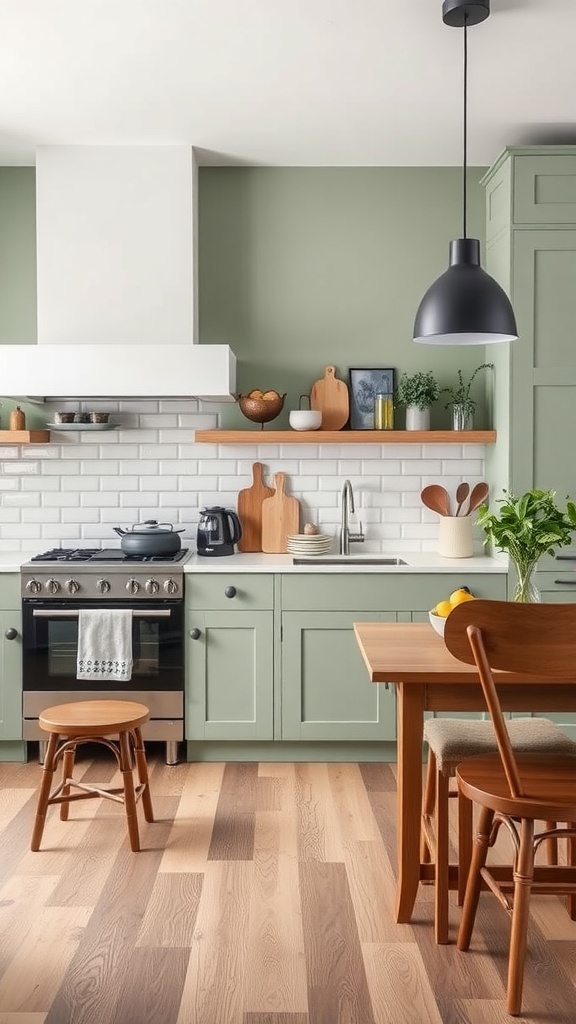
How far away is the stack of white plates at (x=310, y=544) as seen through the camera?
482 cm

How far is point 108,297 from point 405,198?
1.61 metres

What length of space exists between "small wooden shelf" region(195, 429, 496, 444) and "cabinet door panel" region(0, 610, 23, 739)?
4.11 ft

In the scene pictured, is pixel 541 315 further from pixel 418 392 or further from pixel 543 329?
pixel 418 392

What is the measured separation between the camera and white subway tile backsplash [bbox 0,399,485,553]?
5055 millimetres

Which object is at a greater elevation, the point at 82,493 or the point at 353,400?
the point at 353,400

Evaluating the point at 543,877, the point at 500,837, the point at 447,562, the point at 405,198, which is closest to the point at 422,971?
the point at 543,877

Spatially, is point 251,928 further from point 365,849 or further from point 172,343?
point 172,343

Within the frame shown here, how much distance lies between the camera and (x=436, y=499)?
197 inches

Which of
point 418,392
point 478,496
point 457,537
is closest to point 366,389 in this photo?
point 418,392

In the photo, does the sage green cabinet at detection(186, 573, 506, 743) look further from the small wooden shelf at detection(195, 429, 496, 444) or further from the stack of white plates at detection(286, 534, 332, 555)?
the small wooden shelf at detection(195, 429, 496, 444)

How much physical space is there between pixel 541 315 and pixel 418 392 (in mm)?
718

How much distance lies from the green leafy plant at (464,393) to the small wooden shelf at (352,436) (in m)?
0.15

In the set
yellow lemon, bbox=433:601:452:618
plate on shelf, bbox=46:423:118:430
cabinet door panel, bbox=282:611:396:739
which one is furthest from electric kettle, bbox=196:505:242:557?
yellow lemon, bbox=433:601:452:618

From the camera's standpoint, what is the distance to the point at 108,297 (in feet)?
15.3
